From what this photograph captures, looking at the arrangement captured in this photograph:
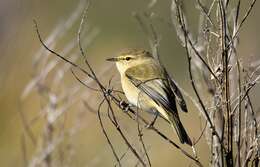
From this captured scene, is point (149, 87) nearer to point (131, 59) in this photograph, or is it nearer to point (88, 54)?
point (131, 59)

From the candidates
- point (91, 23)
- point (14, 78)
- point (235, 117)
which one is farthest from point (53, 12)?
point (235, 117)

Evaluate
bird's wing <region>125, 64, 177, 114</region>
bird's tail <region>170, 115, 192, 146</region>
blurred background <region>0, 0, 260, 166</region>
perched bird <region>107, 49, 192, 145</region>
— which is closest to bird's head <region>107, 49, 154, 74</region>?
perched bird <region>107, 49, 192, 145</region>

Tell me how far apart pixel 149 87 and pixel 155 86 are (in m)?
0.16

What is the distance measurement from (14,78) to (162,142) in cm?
300

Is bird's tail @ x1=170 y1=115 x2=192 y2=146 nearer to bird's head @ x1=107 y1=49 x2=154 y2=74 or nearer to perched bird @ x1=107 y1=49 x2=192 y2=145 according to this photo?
perched bird @ x1=107 y1=49 x2=192 y2=145

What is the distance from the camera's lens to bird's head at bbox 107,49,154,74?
8.21 m

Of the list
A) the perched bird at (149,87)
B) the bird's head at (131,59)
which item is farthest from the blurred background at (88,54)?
the perched bird at (149,87)

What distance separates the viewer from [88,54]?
1944 centimetres

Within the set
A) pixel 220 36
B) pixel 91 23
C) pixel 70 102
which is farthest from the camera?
pixel 91 23

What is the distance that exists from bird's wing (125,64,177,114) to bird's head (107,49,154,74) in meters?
0.29

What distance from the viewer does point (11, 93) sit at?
15750mm

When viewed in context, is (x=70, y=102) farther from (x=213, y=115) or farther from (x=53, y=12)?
(x=53, y=12)

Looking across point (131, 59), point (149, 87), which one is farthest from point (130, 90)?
point (131, 59)

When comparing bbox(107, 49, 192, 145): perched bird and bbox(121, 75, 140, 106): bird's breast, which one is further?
bbox(121, 75, 140, 106): bird's breast
